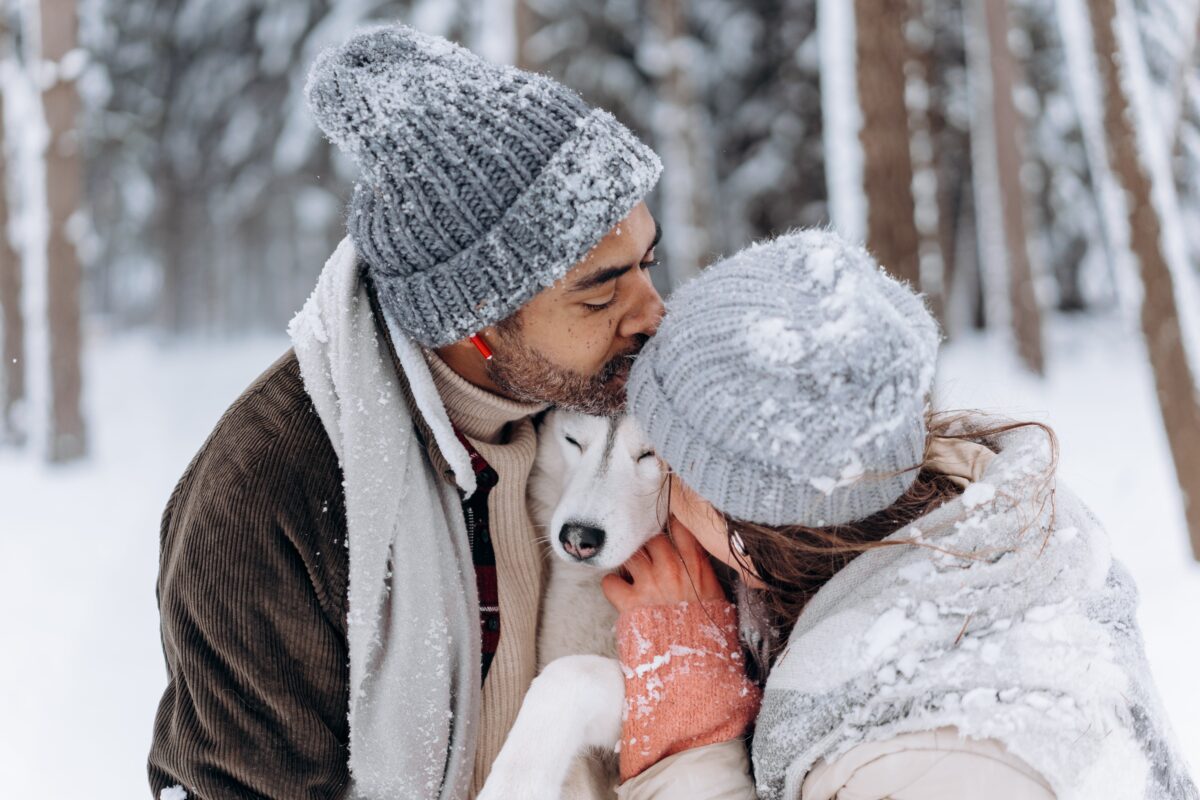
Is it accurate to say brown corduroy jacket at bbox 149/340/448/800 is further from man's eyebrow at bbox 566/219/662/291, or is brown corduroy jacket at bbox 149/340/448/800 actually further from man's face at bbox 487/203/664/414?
man's eyebrow at bbox 566/219/662/291

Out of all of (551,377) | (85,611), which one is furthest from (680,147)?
(551,377)

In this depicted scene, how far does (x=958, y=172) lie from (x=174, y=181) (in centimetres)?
1713

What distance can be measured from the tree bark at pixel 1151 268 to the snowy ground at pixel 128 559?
756mm

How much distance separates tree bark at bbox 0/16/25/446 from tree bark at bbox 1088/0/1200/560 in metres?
10.5

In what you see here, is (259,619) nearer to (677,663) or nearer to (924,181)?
(677,663)

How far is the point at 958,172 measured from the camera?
719 inches

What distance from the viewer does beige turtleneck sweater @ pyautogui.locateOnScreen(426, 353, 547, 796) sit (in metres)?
2.26

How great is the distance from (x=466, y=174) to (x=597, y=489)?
783 millimetres

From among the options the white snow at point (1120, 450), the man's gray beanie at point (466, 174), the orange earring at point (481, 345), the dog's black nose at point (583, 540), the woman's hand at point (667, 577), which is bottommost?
the white snow at point (1120, 450)

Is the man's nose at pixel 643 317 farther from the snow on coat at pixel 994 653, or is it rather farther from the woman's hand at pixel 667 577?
the snow on coat at pixel 994 653

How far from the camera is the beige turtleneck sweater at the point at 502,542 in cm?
226

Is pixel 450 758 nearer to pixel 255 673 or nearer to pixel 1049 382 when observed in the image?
pixel 255 673

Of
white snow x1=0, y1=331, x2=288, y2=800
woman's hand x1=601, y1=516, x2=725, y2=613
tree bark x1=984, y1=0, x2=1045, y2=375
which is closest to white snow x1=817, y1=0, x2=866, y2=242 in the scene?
woman's hand x1=601, y1=516, x2=725, y2=613

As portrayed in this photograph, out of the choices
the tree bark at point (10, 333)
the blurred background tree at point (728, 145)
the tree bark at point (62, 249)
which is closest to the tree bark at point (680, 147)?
the blurred background tree at point (728, 145)
